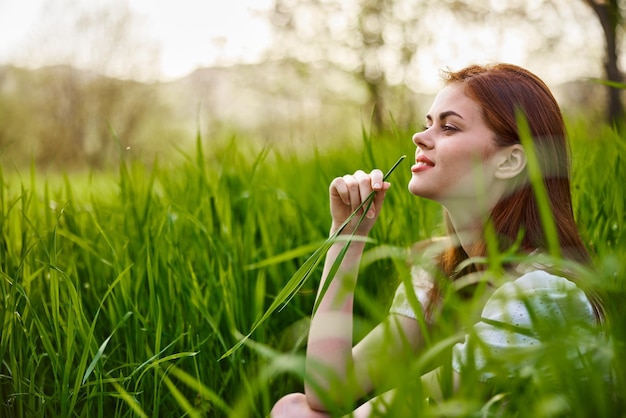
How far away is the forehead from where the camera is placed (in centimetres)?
124

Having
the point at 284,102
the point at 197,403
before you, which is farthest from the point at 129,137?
the point at 197,403

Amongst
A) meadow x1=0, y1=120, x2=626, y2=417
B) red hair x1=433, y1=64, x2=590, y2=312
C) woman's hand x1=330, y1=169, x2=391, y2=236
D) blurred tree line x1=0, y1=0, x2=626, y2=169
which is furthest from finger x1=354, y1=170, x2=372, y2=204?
blurred tree line x1=0, y1=0, x2=626, y2=169

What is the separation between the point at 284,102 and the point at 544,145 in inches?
708

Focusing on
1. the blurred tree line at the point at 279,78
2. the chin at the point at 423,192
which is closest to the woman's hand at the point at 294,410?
the chin at the point at 423,192

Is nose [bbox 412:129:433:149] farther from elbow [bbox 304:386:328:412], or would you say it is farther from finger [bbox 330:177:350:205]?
elbow [bbox 304:386:328:412]

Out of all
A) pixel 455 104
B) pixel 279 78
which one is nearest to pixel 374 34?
pixel 279 78

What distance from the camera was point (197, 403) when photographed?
1.31 m

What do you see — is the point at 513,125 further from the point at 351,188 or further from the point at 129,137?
the point at 129,137

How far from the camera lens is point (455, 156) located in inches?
47.2

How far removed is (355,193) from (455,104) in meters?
0.28

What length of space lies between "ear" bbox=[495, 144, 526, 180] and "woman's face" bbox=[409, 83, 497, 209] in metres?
0.01

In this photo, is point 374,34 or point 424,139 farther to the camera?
point 374,34

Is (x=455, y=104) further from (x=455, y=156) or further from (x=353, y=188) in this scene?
(x=353, y=188)

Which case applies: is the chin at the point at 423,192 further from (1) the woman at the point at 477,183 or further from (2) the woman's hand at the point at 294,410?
(2) the woman's hand at the point at 294,410
